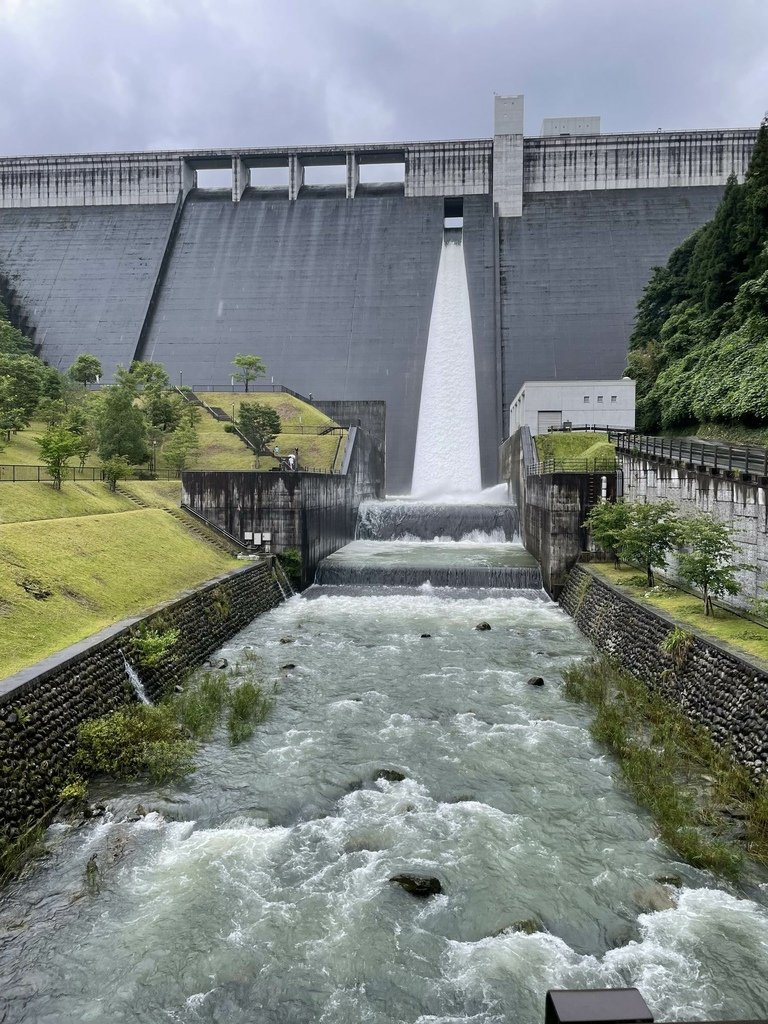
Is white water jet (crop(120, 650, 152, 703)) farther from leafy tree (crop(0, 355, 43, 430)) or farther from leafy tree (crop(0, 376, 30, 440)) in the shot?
leafy tree (crop(0, 355, 43, 430))

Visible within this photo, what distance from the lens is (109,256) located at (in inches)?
2104

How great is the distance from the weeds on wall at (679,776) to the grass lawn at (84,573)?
8759mm

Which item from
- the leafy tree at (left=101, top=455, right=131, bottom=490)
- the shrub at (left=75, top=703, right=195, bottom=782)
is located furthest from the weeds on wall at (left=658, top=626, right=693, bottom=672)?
the leafy tree at (left=101, top=455, right=131, bottom=490)

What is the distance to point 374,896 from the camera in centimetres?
698

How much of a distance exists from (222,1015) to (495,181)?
56.8m

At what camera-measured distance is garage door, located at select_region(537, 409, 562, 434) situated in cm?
3225

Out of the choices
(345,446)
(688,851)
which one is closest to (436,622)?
(688,851)

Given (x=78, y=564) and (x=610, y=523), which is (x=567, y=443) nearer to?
(x=610, y=523)

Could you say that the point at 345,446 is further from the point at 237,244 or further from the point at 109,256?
the point at 109,256

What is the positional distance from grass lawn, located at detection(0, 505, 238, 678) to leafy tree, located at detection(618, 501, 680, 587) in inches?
441

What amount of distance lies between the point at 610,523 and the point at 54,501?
16242 millimetres

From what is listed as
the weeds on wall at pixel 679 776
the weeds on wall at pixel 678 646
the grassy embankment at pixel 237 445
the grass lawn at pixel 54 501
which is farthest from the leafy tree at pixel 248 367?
the weeds on wall at pixel 678 646

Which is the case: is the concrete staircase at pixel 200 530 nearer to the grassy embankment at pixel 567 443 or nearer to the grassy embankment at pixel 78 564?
the grassy embankment at pixel 78 564

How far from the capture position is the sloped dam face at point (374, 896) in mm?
5719
